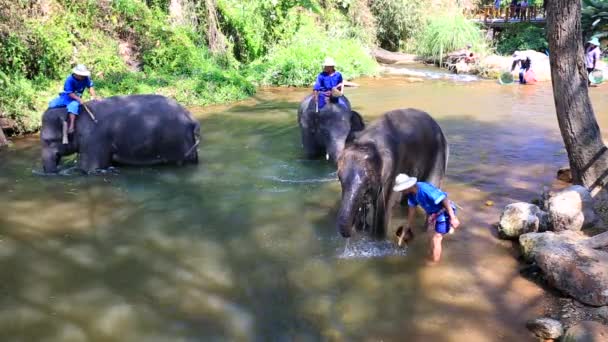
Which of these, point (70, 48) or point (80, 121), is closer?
point (80, 121)

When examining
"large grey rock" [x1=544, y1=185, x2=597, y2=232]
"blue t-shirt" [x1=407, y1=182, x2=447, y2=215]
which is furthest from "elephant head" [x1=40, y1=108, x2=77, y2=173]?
"large grey rock" [x1=544, y1=185, x2=597, y2=232]

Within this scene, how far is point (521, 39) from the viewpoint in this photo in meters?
26.0

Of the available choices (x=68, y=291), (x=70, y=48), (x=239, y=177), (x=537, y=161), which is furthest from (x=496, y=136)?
(x=70, y=48)

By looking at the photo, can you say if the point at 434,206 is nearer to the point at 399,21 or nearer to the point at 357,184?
the point at 357,184

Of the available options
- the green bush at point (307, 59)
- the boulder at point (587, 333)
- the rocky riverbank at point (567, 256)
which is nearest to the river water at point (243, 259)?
the rocky riverbank at point (567, 256)

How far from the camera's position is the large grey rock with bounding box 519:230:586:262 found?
212 inches

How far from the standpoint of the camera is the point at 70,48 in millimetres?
14781

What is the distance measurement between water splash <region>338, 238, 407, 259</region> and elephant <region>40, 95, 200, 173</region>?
4.25m

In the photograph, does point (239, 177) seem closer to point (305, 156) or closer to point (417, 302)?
point (305, 156)

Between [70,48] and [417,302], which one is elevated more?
[70,48]

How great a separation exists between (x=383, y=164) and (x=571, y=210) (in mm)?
2250

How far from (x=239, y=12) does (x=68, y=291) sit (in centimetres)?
1695

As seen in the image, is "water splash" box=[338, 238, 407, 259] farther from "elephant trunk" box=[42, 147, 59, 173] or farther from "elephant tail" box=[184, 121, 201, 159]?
"elephant trunk" box=[42, 147, 59, 173]

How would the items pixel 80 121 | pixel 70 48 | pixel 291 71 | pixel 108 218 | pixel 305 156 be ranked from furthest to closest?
pixel 291 71 → pixel 70 48 → pixel 305 156 → pixel 80 121 → pixel 108 218
